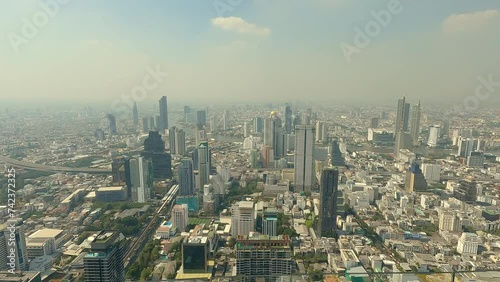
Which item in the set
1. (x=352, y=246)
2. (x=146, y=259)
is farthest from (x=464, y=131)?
(x=146, y=259)

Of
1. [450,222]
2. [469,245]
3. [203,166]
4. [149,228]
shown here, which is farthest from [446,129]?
[149,228]

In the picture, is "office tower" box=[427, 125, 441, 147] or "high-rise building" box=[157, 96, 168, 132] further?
"high-rise building" box=[157, 96, 168, 132]

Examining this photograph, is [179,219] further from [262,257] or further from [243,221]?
[262,257]

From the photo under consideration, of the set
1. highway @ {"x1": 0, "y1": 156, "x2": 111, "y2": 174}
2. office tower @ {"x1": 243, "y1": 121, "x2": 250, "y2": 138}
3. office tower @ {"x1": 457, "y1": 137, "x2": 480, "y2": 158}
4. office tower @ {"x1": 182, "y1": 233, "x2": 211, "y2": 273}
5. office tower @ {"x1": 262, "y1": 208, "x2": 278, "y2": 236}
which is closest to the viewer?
office tower @ {"x1": 182, "y1": 233, "x2": 211, "y2": 273}

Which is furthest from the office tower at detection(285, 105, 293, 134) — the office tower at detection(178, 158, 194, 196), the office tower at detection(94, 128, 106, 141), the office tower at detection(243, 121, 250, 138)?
the office tower at detection(94, 128, 106, 141)

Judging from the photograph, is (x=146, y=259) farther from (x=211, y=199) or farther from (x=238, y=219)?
(x=211, y=199)

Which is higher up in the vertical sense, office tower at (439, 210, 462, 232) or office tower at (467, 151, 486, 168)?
office tower at (467, 151, 486, 168)

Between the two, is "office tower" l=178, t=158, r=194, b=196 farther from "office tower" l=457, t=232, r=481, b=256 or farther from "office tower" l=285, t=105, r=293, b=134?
"office tower" l=285, t=105, r=293, b=134
